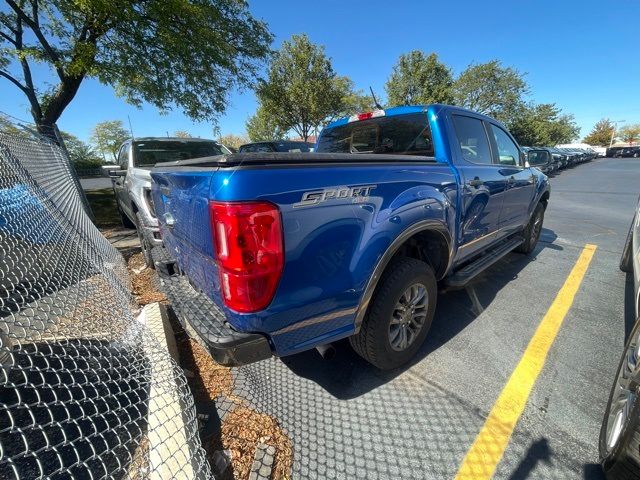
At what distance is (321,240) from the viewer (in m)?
1.61

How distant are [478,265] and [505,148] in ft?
5.76

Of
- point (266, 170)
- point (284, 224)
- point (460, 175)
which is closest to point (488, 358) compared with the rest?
point (460, 175)

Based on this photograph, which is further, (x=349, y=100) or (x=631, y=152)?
(x=631, y=152)

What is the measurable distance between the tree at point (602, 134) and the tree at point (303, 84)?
74722 mm

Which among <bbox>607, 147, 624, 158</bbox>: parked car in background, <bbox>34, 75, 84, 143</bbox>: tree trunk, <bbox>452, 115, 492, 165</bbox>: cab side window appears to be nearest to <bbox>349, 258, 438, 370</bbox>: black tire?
<bbox>452, 115, 492, 165</bbox>: cab side window

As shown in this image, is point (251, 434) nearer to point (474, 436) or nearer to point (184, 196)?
point (474, 436)

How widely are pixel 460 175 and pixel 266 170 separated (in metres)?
1.92

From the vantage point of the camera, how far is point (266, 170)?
1467mm

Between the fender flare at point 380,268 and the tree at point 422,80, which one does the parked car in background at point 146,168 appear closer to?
the fender flare at point 380,268

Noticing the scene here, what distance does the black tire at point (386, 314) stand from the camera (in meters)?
2.14

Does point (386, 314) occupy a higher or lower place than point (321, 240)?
lower

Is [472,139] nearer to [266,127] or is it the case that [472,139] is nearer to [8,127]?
[8,127]

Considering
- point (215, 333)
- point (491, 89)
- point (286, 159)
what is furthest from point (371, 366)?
point (491, 89)

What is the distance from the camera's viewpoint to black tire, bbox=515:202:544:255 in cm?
470
